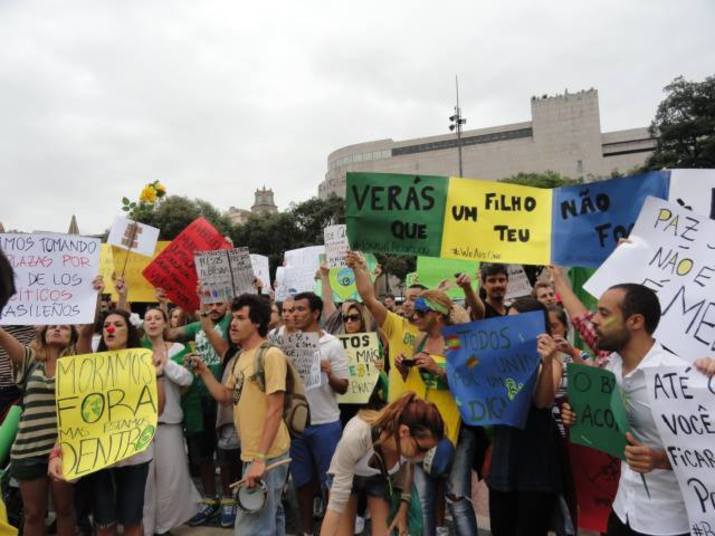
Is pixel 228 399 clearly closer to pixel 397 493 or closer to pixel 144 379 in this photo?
pixel 144 379

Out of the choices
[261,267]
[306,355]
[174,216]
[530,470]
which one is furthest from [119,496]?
[174,216]

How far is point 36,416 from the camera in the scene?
3.75m

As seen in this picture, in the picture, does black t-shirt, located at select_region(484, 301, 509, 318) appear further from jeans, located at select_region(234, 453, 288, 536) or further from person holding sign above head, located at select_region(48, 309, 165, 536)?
person holding sign above head, located at select_region(48, 309, 165, 536)

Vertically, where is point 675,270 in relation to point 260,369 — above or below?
above

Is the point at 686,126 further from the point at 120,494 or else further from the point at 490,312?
the point at 120,494

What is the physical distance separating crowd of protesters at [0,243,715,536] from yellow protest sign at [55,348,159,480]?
0.13 meters

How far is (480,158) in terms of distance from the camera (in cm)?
8825

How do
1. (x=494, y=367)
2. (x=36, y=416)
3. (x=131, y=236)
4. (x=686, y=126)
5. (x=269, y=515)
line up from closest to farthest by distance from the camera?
(x=269, y=515)
(x=494, y=367)
(x=36, y=416)
(x=131, y=236)
(x=686, y=126)

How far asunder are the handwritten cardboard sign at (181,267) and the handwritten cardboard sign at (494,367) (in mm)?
3124

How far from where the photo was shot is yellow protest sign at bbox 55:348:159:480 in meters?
3.55

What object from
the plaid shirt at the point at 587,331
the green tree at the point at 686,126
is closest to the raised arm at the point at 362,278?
the plaid shirt at the point at 587,331

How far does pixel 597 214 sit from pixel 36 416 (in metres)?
3.99

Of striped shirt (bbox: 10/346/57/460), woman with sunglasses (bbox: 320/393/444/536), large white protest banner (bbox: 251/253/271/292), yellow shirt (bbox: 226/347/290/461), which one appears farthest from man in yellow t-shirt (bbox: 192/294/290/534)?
large white protest banner (bbox: 251/253/271/292)

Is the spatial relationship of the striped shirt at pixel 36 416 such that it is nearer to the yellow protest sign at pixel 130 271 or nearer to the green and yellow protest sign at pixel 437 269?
the yellow protest sign at pixel 130 271
